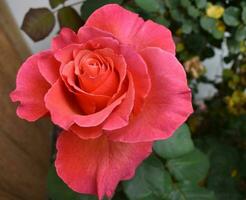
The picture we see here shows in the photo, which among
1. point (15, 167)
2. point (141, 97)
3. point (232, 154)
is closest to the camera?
point (141, 97)

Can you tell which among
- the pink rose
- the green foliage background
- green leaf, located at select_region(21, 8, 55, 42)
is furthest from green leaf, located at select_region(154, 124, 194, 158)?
green leaf, located at select_region(21, 8, 55, 42)

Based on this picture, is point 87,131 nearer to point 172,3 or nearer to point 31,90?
point 31,90

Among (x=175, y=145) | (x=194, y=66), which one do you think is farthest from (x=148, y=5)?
(x=194, y=66)

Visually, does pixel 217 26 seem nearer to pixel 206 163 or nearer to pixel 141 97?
pixel 206 163

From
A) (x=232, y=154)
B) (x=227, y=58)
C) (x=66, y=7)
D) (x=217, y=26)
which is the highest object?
(x=66, y=7)

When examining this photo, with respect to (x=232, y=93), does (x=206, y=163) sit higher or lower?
higher

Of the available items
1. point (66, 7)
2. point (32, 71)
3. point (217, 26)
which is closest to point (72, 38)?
point (32, 71)

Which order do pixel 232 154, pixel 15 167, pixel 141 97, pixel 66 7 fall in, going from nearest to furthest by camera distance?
pixel 141 97
pixel 66 7
pixel 15 167
pixel 232 154

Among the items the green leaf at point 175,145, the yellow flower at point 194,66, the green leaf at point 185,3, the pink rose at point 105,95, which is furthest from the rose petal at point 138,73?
the yellow flower at point 194,66
